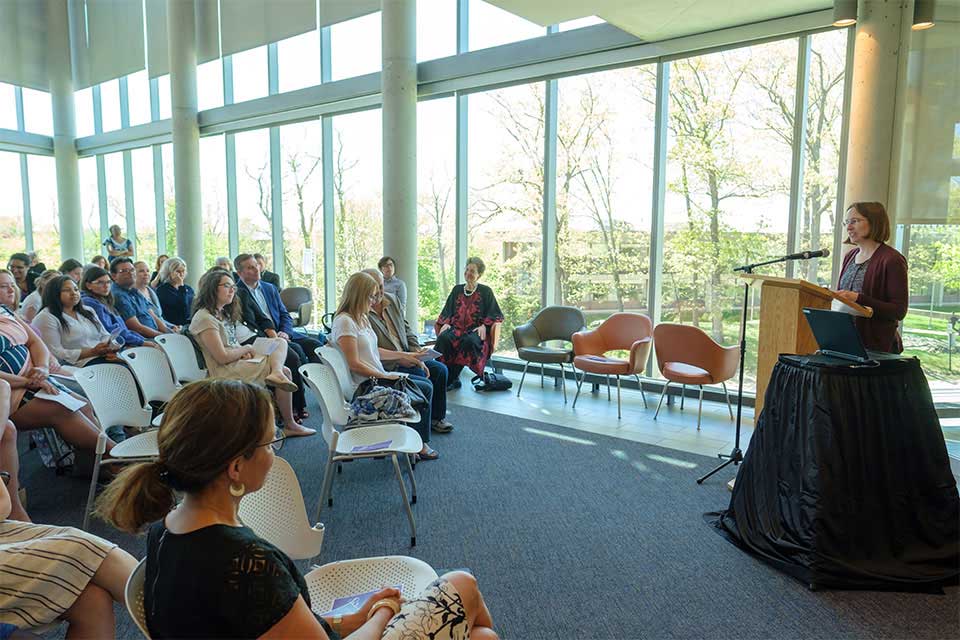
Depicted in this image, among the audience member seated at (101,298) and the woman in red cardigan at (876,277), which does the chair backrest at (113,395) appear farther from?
the woman in red cardigan at (876,277)

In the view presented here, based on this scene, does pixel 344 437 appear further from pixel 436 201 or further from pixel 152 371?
pixel 436 201

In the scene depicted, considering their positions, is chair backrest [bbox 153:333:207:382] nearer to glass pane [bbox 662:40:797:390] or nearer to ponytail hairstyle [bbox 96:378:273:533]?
ponytail hairstyle [bbox 96:378:273:533]

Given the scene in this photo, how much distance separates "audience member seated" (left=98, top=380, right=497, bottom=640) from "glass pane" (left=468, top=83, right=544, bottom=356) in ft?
20.0

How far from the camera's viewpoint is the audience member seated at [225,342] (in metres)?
4.45

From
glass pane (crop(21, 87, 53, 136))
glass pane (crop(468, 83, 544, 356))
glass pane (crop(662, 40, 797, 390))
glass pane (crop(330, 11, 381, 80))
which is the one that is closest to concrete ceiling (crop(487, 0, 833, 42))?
glass pane (crop(662, 40, 797, 390))

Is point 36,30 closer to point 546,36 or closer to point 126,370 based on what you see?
point 546,36

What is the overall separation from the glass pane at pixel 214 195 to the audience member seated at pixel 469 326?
228 inches

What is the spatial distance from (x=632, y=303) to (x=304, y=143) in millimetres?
5777

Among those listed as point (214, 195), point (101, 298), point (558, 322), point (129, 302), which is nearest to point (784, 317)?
point (558, 322)

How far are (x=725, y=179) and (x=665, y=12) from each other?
5.48 ft

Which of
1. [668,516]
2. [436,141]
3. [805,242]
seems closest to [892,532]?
[668,516]

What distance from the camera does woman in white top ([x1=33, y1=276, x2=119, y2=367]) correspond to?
4.49 m

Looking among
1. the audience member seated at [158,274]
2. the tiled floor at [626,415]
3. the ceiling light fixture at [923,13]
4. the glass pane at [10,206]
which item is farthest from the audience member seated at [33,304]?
the glass pane at [10,206]

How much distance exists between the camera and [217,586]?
1.22 m
